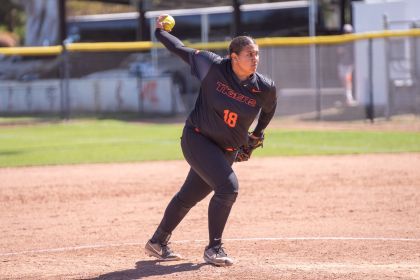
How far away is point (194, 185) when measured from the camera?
6578 millimetres

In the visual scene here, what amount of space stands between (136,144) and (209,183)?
1105cm

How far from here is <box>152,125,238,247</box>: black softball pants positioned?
6258 mm

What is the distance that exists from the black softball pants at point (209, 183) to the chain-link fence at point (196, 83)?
577 inches

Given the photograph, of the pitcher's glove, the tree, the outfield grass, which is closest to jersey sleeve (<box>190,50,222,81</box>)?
the pitcher's glove

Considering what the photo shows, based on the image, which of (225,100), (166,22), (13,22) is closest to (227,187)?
(225,100)

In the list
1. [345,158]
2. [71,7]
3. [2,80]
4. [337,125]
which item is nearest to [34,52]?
[2,80]

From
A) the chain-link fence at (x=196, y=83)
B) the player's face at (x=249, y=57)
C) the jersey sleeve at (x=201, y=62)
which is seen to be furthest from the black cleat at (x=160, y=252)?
the chain-link fence at (x=196, y=83)

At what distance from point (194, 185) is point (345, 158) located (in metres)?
8.01

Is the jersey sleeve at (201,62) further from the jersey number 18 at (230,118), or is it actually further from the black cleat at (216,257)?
the black cleat at (216,257)

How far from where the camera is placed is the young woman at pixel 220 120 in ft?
20.5

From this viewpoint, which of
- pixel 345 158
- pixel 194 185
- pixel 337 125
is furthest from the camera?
pixel 337 125

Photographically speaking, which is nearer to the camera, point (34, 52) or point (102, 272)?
point (102, 272)

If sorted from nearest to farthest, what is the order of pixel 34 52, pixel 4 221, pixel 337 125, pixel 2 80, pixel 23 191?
pixel 4 221 < pixel 23 191 < pixel 337 125 < pixel 34 52 < pixel 2 80

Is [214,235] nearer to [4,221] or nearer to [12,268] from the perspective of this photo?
[12,268]
